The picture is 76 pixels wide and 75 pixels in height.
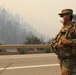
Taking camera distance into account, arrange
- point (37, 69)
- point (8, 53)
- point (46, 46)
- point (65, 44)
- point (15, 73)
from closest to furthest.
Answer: point (65, 44)
point (15, 73)
point (37, 69)
point (8, 53)
point (46, 46)

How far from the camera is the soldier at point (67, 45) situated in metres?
5.21

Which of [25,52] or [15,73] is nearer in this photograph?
[15,73]

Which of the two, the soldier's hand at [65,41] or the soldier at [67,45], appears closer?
the soldier's hand at [65,41]

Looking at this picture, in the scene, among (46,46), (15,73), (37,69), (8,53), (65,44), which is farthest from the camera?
(46,46)

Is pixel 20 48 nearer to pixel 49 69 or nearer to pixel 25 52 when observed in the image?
pixel 25 52

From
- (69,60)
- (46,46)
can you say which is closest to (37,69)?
(69,60)

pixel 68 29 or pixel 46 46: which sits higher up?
pixel 68 29

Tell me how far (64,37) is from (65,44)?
0.49 feet

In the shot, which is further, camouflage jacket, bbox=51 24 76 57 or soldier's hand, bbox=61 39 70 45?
camouflage jacket, bbox=51 24 76 57

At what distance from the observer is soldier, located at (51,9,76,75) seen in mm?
5215

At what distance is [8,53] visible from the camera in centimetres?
2055

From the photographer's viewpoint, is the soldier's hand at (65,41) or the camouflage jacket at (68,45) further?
the camouflage jacket at (68,45)

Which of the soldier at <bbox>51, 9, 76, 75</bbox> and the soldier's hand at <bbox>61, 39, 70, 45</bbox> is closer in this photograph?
the soldier's hand at <bbox>61, 39, 70, 45</bbox>

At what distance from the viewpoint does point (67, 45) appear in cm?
518
